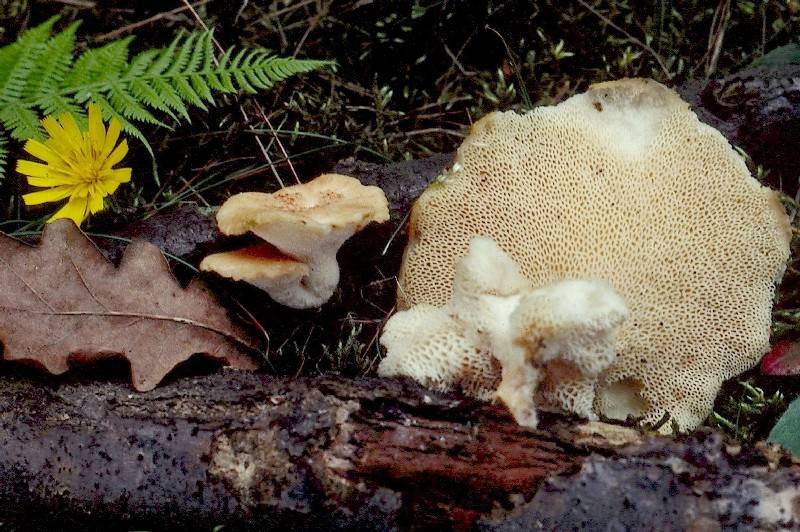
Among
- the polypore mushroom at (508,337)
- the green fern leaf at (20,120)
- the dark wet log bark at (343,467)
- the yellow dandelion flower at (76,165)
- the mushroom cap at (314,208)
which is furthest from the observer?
the yellow dandelion flower at (76,165)

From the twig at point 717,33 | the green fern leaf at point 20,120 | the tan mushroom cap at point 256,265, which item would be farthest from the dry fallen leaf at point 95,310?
the twig at point 717,33

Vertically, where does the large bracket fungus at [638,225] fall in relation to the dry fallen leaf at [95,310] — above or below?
above

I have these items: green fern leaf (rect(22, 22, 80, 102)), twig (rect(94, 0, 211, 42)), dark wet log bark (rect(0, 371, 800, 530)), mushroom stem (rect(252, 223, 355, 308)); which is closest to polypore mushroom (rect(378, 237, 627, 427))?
dark wet log bark (rect(0, 371, 800, 530))

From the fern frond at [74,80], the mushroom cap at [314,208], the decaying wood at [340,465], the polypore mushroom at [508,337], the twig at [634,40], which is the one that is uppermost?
the twig at [634,40]

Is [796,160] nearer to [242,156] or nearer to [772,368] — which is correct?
[772,368]

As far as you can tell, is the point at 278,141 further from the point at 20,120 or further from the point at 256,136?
the point at 20,120

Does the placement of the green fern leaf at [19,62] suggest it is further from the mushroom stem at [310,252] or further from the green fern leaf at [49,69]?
the mushroom stem at [310,252]

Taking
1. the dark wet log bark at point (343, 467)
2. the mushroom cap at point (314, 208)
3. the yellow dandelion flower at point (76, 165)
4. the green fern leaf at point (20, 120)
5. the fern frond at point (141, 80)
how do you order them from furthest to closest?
the yellow dandelion flower at point (76, 165) < the fern frond at point (141, 80) < the green fern leaf at point (20, 120) < the mushroom cap at point (314, 208) < the dark wet log bark at point (343, 467)
